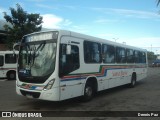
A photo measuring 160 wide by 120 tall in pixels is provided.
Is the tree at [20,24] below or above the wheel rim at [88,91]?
above

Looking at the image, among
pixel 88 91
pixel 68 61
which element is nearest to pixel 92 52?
pixel 88 91

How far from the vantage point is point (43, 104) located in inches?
391

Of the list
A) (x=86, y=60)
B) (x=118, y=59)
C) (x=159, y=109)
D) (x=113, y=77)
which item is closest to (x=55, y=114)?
(x=86, y=60)

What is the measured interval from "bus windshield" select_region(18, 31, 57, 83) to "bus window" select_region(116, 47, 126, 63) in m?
5.90

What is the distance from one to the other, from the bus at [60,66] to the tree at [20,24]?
659 inches

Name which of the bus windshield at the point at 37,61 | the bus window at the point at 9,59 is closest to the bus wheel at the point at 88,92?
the bus windshield at the point at 37,61

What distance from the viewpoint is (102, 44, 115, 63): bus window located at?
1210 centimetres

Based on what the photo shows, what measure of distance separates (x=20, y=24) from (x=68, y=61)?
1998 centimetres

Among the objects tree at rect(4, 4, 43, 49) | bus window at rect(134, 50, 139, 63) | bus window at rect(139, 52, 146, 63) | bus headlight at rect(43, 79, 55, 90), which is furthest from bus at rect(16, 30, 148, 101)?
tree at rect(4, 4, 43, 49)

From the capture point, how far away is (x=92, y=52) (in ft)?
36.0

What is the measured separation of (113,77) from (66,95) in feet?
15.3

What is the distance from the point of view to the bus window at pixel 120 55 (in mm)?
13822

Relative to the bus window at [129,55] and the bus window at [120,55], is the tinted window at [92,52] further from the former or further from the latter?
the bus window at [129,55]

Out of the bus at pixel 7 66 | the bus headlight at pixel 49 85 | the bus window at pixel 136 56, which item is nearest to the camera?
the bus headlight at pixel 49 85
